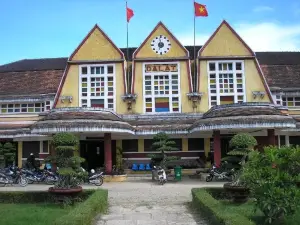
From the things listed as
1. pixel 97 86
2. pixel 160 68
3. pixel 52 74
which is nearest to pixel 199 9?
Result: pixel 160 68

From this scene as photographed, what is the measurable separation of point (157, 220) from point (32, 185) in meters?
11.5

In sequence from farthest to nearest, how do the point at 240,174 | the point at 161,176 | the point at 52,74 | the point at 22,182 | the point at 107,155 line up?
the point at 52,74 → the point at 107,155 → the point at 161,176 → the point at 22,182 → the point at 240,174

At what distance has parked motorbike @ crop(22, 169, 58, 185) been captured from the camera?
21.5m

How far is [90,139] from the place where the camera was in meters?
28.2

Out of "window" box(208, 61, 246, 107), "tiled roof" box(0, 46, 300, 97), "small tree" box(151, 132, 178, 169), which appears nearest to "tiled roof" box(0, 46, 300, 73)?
"tiled roof" box(0, 46, 300, 97)

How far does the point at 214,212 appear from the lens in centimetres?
1042

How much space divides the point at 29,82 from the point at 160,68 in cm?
1014

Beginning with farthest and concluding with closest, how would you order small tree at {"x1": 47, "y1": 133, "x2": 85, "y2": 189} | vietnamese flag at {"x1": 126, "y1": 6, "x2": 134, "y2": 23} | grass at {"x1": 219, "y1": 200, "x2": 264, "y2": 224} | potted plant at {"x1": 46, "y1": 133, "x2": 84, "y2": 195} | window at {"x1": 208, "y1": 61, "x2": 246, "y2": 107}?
vietnamese flag at {"x1": 126, "y1": 6, "x2": 134, "y2": 23}, window at {"x1": 208, "y1": 61, "x2": 246, "y2": 107}, small tree at {"x1": 47, "y1": 133, "x2": 85, "y2": 189}, potted plant at {"x1": 46, "y1": 133, "x2": 84, "y2": 195}, grass at {"x1": 219, "y1": 200, "x2": 264, "y2": 224}

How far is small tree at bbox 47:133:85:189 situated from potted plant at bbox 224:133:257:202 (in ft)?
17.1

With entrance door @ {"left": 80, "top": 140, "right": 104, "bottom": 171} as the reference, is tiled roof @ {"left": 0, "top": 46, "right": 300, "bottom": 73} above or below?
above

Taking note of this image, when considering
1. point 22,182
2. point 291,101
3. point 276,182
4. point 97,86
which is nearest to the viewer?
point 276,182

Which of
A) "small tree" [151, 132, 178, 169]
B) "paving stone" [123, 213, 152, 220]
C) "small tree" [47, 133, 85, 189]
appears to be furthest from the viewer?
"small tree" [151, 132, 178, 169]

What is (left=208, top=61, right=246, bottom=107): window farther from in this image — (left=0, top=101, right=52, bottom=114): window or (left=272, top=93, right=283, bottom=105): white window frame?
(left=0, top=101, right=52, bottom=114): window

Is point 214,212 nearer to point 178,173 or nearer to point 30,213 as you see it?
point 30,213
